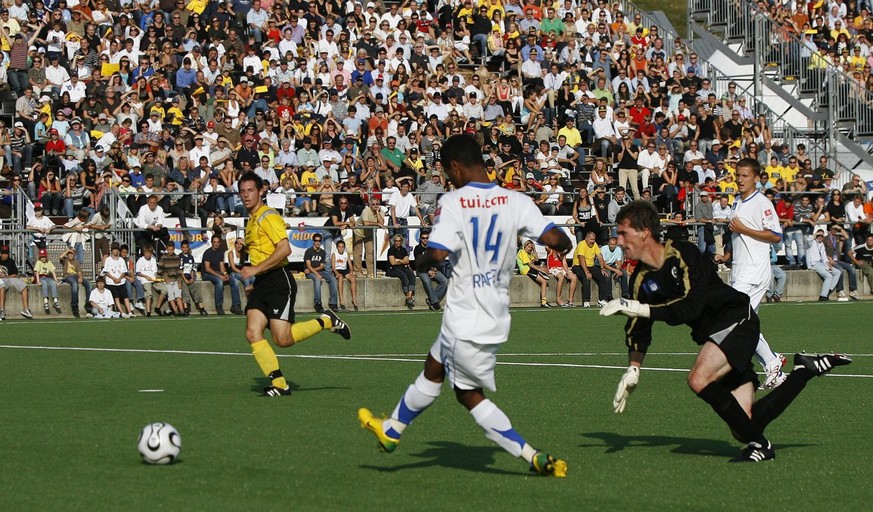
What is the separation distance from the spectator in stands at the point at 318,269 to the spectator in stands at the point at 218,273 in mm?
1590

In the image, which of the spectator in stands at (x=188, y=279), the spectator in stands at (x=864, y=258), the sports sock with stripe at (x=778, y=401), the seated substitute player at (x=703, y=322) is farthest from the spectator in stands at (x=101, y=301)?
the sports sock with stripe at (x=778, y=401)

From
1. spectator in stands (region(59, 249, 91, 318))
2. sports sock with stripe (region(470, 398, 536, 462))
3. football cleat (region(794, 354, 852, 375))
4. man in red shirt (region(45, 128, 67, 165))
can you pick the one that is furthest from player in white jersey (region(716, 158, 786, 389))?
man in red shirt (region(45, 128, 67, 165))

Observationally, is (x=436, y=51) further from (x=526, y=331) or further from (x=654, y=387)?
(x=654, y=387)

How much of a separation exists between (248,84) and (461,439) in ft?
72.8

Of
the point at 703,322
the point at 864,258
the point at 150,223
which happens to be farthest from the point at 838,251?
the point at 703,322

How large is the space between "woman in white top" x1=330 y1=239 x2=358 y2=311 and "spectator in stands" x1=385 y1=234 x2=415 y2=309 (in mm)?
958

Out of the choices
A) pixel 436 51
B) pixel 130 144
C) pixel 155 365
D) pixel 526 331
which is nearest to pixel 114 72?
pixel 130 144

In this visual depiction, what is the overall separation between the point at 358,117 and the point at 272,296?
19230 millimetres

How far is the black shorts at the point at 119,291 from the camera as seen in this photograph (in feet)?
85.0

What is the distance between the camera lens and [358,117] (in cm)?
3152

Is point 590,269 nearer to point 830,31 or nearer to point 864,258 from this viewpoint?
point 864,258

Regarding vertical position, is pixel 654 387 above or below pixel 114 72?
below

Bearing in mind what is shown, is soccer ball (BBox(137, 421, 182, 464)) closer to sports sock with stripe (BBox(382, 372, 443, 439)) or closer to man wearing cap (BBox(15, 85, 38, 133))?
sports sock with stripe (BBox(382, 372, 443, 439))

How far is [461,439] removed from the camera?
9594 mm
